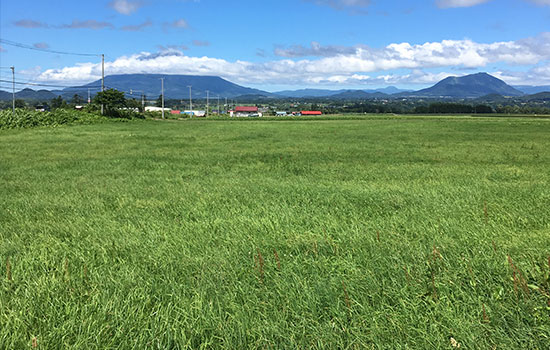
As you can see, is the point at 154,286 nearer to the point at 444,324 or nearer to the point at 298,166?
the point at 444,324

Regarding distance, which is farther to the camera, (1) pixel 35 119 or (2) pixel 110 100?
(2) pixel 110 100

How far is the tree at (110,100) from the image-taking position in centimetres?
5544

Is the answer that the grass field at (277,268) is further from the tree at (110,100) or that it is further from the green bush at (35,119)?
the tree at (110,100)

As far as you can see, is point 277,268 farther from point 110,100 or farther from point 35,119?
point 110,100

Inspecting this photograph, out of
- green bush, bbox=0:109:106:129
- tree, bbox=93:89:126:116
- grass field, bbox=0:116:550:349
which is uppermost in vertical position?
tree, bbox=93:89:126:116

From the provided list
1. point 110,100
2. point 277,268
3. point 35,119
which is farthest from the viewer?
point 110,100

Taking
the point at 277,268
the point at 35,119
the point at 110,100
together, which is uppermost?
the point at 110,100

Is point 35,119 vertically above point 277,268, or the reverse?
point 35,119

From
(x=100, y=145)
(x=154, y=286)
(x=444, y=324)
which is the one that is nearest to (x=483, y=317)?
(x=444, y=324)

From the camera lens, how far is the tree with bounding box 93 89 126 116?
5544 centimetres

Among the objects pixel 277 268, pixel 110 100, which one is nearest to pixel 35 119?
pixel 110 100

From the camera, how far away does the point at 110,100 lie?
184 ft

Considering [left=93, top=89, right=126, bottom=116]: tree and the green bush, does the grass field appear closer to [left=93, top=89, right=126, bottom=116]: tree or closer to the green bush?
the green bush

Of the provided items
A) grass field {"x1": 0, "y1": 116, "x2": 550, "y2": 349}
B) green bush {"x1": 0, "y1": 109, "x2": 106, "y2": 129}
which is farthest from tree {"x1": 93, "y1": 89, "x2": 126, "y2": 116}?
grass field {"x1": 0, "y1": 116, "x2": 550, "y2": 349}
